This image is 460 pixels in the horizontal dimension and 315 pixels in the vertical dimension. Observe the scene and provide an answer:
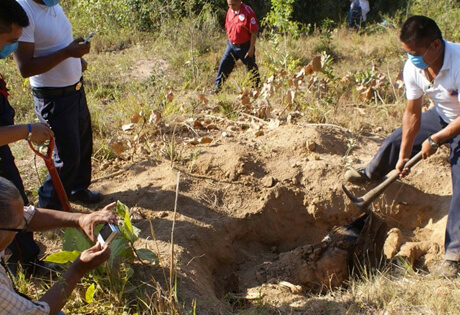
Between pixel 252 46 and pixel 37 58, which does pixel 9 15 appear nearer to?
pixel 37 58

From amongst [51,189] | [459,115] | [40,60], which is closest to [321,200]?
[459,115]

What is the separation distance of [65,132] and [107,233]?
1.17m

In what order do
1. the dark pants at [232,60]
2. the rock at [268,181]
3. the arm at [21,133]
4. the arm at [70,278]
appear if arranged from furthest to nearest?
the dark pants at [232,60], the rock at [268,181], the arm at [21,133], the arm at [70,278]

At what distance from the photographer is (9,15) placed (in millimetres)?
2279

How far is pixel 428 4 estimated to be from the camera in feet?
32.4

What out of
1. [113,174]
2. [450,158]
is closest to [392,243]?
[450,158]

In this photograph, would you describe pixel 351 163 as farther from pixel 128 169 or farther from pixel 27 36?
pixel 27 36

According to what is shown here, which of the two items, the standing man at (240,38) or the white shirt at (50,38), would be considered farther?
the standing man at (240,38)

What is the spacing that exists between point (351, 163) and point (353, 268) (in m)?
1.07

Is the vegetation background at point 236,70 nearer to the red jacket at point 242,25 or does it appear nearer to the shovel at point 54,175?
the red jacket at point 242,25

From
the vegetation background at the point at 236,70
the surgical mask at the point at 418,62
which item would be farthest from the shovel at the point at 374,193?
the surgical mask at the point at 418,62

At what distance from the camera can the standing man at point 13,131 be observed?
230 centimetres

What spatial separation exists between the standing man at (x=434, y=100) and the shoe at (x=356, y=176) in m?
0.38

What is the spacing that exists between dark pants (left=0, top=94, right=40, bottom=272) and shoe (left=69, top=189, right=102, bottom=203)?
2.40 feet
